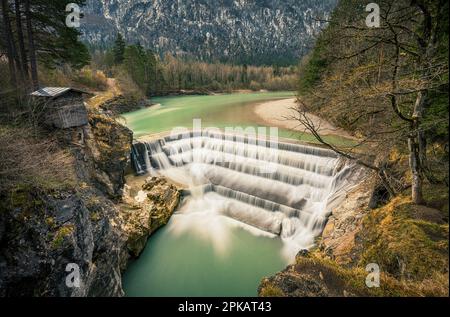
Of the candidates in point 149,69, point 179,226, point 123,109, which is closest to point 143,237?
point 179,226

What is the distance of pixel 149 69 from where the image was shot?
56.1 metres

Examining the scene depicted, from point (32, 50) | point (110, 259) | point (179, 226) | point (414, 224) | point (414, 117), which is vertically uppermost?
point (32, 50)

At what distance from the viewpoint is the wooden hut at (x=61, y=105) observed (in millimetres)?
9922

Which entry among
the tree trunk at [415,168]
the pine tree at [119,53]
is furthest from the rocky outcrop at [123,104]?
the tree trunk at [415,168]

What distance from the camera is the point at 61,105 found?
33.4ft

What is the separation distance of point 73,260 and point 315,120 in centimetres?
2296

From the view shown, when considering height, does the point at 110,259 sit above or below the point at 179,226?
above

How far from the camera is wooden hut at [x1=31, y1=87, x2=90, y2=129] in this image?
9.92 meters

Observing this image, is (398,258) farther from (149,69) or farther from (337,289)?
(149,69)

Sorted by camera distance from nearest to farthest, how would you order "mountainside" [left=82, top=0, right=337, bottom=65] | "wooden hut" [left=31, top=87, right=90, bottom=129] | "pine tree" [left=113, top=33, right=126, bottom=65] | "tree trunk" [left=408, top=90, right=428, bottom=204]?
1. "tree trunk" [left=408, top=90, right=428, bottom=204]
2. "wooden hut" [left=31, top=87, right=90, bottom=129]
3. "pine tree" [left=113, top=33, right=126, bottom=65]
4. "mountainside" [left=82, top=0, right=337, bottom=65]

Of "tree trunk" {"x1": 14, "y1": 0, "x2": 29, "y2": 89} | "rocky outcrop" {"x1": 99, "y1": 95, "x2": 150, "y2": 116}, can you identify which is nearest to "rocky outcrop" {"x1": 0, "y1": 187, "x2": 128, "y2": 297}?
"tree trunk" {"x1": 14, "y1": 0, "x2": 29, "y2": 89}

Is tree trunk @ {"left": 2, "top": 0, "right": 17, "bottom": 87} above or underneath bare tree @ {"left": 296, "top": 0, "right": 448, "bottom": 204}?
above

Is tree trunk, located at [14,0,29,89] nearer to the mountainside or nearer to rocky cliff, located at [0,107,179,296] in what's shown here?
rocky cliff, located at [0,107,179,296]

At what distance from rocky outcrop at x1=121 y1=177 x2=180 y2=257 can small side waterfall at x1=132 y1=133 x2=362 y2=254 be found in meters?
1.46
